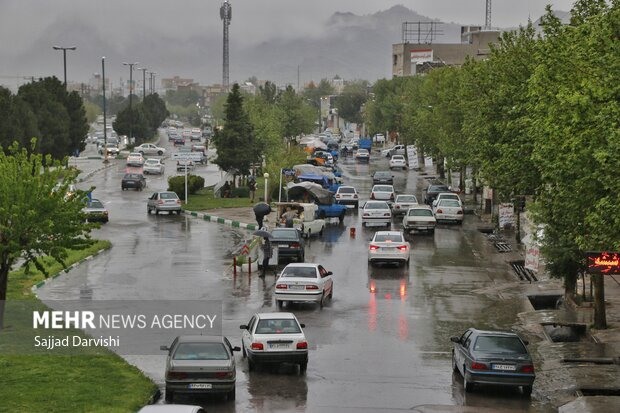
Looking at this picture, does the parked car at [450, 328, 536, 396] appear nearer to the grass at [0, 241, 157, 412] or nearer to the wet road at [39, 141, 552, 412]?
the wet road at [39, 141, 552, 412]

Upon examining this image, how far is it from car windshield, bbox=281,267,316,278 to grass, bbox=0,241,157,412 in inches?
327

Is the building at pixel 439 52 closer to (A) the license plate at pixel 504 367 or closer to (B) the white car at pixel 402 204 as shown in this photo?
(B) the white car at pixel 402 204

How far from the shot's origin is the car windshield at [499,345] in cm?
2389

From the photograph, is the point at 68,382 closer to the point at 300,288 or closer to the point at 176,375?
the point at 176,375

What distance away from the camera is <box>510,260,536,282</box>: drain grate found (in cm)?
4259

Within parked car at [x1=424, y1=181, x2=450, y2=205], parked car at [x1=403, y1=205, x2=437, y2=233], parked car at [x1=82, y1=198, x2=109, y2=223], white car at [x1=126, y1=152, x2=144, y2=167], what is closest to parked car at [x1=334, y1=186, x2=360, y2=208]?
parked car at [x1=424, y1=181, x2=450, y2=205]

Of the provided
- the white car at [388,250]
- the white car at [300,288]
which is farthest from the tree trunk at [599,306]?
the white car at [388,250]

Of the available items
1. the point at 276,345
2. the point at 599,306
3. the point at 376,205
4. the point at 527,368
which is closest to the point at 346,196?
the point at 376,205

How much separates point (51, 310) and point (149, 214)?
32980 mm

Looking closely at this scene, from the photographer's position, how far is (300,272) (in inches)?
1377

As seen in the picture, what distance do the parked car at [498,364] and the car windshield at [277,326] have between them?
3999mm

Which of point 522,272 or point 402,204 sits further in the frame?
point 402,204

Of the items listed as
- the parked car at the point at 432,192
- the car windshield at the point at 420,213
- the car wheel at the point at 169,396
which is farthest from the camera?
the parked car at the point at 432,192

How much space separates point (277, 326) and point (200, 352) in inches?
140
